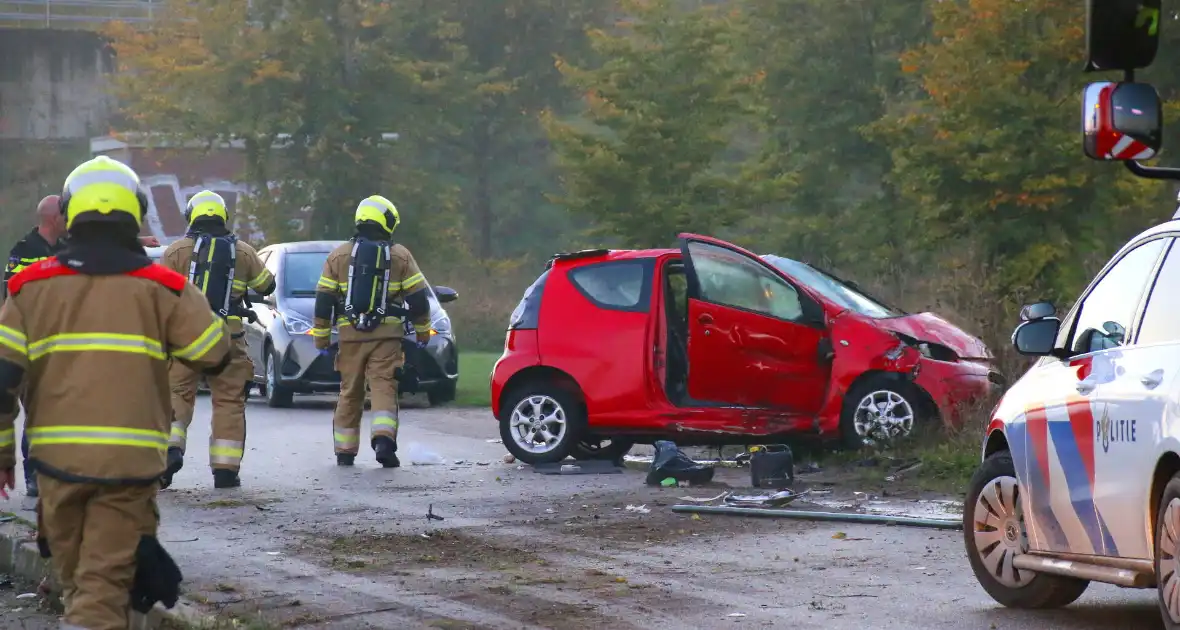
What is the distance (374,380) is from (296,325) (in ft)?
19.8

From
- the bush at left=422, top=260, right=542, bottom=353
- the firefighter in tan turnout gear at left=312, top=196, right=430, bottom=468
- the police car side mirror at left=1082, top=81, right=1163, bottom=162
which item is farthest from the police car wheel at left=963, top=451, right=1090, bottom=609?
the bush at left=422, top=260, right=542, bottom=353

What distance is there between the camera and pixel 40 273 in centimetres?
608

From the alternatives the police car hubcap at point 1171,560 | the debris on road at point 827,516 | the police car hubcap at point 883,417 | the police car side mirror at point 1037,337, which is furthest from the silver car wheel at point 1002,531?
the police car hubcap at point 883,417

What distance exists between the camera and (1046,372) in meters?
7.80

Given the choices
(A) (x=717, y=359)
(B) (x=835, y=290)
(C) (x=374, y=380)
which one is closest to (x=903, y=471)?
(A) (x=717, y=359)

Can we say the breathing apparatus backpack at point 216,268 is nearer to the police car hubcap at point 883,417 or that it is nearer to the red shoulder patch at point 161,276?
the police car hubcap at point 883,417

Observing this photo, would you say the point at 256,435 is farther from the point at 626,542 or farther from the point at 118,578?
the point at 118,578

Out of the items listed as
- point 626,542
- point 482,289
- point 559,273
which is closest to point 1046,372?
point 626,542

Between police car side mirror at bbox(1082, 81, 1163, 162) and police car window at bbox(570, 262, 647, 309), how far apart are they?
6157mm

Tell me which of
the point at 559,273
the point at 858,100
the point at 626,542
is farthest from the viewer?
the point at 858,100

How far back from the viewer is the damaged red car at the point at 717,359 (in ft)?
44.5

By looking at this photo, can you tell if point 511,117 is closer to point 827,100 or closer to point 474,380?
point 827,100

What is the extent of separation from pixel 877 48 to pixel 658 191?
6929mm

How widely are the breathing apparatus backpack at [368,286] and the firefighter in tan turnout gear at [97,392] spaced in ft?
26.3
